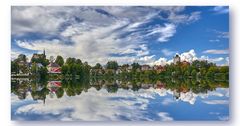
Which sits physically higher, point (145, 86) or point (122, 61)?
A: point (122, 61)

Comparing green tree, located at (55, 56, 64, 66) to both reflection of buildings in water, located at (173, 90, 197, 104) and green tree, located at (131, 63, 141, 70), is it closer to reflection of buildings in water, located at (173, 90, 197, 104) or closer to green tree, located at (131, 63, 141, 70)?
green tree, located at (131, 63, 141, 70)

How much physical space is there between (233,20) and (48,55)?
1.73 metres

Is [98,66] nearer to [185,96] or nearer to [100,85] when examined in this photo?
[100,85]

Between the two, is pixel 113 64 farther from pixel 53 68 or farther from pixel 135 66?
pixel 53 68

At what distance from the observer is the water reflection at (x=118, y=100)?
4621 mm

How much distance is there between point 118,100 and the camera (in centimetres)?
466

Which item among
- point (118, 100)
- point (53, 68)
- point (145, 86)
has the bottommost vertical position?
point (118, 100)

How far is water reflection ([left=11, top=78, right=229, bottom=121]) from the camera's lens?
4.62 meters

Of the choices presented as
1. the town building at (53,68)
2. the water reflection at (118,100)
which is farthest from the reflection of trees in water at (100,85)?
the town building at (53,68)

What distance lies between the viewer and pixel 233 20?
15.3 feet

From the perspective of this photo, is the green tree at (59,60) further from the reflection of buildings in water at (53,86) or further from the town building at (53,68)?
the reflection of buildings in water at (53,86)

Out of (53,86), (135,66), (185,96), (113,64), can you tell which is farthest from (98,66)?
(185,96)

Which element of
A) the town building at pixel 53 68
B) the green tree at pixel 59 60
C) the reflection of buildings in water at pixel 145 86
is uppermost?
the green tree at pixel 59 60

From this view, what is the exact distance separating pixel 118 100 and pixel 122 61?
36 cm
